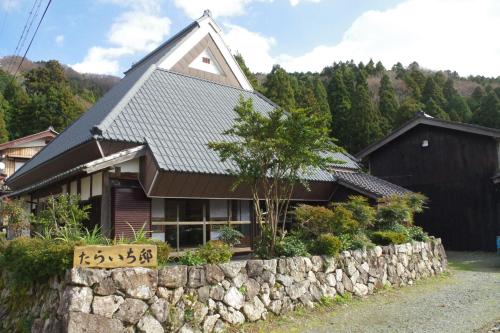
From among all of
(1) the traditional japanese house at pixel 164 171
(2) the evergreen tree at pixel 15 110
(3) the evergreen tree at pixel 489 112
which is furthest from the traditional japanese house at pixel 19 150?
(3) the evergreen tree at pixel 489 112

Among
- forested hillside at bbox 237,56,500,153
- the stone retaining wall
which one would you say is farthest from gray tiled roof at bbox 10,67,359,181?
forested hillside at bbox 237,56,500,153

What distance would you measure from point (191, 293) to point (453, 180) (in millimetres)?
15020

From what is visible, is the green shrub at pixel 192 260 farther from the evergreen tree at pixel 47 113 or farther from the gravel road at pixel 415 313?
the evergreen tree at pixel 47 113

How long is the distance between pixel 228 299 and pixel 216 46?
1393cm

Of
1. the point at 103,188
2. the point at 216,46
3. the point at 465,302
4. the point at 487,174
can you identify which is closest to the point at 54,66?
the point at 216,46

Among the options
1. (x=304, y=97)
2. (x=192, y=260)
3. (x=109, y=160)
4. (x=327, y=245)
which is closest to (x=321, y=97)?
(x=304, y=97)

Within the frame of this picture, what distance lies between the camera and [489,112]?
2944cm

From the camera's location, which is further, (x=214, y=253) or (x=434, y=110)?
(x=434, y=110)

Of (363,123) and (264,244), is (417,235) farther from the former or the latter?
(363,123)

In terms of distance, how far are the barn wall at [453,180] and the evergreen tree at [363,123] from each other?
10.4m

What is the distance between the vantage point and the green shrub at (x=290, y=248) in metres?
8.56

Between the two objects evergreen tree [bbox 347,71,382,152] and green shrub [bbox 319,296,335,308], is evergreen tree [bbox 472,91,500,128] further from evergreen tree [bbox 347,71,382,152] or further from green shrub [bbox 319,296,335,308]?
green shrub [bbox 319,296,335,308]

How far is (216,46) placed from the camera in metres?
18.6

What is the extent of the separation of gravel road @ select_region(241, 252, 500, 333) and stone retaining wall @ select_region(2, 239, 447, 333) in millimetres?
380
